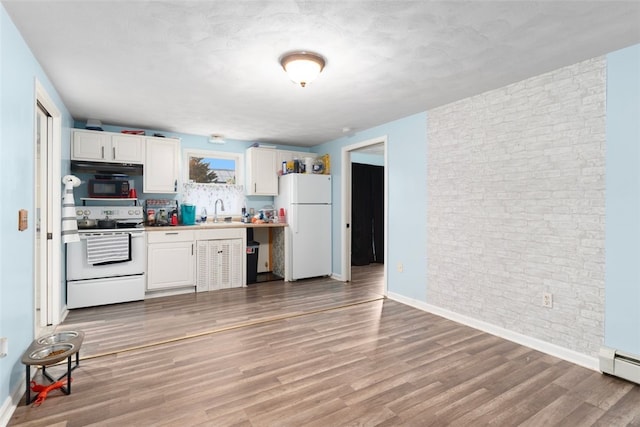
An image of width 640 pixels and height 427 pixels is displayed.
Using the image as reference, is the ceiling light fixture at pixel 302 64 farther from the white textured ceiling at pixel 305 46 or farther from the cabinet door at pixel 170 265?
the cabinet door at pixel 170 265

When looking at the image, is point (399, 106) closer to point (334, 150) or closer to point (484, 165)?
point (484, 165)

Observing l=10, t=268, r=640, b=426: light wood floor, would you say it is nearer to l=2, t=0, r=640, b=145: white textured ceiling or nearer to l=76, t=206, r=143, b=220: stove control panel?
l=76, t=206, r=143, b=220: stove control panel

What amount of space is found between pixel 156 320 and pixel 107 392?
4.51 ft

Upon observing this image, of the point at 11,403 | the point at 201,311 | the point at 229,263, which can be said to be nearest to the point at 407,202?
the point at 229,263

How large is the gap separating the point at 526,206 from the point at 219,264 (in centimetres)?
381

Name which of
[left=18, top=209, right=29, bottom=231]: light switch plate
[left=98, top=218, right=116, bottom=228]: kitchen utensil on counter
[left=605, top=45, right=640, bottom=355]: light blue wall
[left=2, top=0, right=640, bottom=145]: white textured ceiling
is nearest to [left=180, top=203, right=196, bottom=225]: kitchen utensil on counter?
[left=98, top=218, right=116, bottom=228]: kitchen utensil on counter

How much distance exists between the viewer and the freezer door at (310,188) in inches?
207

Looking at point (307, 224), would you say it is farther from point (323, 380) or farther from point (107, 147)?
point (323, 380)

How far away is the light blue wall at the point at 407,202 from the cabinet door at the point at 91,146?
3519mm

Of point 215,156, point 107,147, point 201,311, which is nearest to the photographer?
point 201,311

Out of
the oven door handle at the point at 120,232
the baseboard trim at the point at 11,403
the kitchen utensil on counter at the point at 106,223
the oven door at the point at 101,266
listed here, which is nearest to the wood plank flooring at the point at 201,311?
the oven door at the point at 101,266

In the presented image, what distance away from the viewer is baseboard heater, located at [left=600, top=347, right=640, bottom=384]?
7.30 ft

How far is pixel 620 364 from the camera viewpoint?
90.0 inches

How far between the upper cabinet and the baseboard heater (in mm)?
5191
